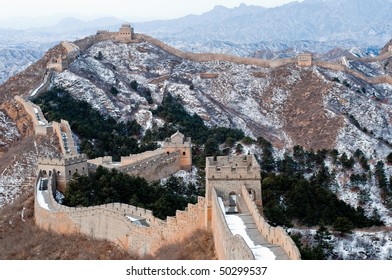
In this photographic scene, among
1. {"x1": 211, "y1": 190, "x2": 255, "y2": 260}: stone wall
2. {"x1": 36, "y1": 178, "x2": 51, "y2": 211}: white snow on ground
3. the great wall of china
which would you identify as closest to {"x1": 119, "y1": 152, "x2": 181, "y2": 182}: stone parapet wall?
the great wall of china

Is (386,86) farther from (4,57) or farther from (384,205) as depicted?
(4,57)

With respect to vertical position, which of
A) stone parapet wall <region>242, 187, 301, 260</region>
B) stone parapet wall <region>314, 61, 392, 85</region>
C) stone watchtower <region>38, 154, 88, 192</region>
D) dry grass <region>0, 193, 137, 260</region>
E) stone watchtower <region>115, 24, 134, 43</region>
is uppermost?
stone parapet wall <region>242, 187, 301, 260</region>

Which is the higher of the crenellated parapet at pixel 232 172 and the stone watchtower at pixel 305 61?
the crenellated parapet at pixel 232 172

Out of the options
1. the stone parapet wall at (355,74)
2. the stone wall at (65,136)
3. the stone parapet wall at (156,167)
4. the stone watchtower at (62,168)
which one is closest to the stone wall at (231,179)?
the stone watchtower at (62,168)

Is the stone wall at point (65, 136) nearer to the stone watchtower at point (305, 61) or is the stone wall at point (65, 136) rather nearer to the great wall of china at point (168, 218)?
the great wall of china at point (168, 218)

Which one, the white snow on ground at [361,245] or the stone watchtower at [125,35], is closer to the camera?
the white snow on ground at [361,245]

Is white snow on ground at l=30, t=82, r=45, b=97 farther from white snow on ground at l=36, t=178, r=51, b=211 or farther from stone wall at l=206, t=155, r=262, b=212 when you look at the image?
stone wall at l=206, t=155, r=262, b=212

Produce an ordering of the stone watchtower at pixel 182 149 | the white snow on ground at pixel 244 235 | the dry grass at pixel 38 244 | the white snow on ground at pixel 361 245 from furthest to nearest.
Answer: the stone watchtower at pixel 182 149 < the white snow on ground at pixel 361 245 < the dry grass at pixel 38 244 < the white snow on ground at pixel 244 235

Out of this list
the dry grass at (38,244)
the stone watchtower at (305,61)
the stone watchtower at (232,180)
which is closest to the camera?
the stone watchtower at (232,180)
